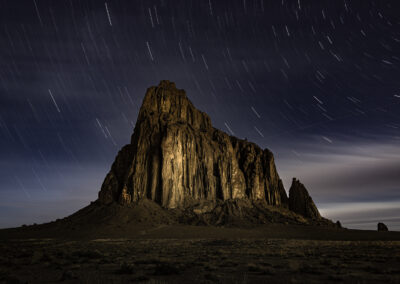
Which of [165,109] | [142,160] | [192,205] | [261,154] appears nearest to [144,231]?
[192,205]

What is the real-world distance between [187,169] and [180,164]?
3.92 m

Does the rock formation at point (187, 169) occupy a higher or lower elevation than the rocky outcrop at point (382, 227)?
higher

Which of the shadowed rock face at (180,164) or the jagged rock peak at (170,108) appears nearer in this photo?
the shadowed rock face at (180,164)

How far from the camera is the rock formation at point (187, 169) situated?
95.6 m

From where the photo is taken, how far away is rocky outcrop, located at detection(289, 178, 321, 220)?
118 metres

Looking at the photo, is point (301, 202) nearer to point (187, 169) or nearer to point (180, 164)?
point (187, 169)

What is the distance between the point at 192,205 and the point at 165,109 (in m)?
38.0

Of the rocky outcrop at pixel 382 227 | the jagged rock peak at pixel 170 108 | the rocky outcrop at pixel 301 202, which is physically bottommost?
the rocky outcrop at pixel 382 227

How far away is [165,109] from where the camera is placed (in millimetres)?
112500

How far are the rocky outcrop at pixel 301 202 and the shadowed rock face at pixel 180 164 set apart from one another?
3.62 m

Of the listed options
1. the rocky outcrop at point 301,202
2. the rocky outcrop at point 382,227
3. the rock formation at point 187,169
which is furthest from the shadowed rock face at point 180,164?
the rocky outcrop at point 382,227

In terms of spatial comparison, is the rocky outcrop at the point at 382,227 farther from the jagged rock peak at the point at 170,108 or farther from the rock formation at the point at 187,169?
the jagged rock peak at the point at 170,108

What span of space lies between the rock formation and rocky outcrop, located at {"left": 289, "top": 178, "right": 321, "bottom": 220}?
370 millimetres

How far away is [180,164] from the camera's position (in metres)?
100
